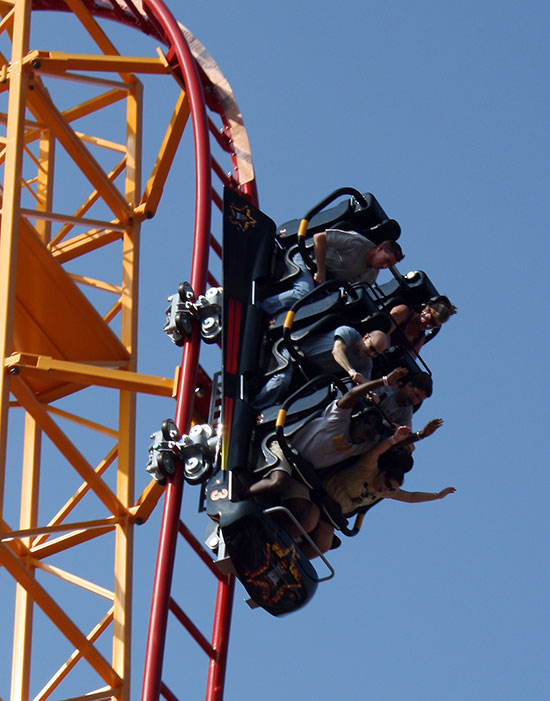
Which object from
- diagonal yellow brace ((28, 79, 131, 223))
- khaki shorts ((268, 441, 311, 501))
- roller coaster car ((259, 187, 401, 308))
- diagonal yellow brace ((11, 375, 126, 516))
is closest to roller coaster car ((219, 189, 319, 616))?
khaki shorts ((268, 441, 311, 501))

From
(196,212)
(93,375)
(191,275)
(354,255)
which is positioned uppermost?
(196,212)

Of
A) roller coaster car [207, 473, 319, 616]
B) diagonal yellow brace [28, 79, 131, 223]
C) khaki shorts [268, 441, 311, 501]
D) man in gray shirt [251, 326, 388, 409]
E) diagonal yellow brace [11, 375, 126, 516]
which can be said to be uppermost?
diagonal yellow brace [28, 79, 131, 223]

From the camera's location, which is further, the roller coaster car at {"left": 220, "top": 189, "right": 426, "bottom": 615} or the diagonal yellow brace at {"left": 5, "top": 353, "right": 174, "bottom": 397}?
the diagonal yellow brace at {"left": 5, "top": 353, "right": 174, "bottom": 397}

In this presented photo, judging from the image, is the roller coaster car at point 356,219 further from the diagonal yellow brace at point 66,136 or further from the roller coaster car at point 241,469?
the diagonal yellow brace at point 66,136

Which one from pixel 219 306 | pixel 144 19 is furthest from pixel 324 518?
pixel 144 19

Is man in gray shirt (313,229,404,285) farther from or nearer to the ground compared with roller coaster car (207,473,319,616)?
farther from the ground

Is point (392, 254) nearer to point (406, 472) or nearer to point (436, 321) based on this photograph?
point (436, 321)

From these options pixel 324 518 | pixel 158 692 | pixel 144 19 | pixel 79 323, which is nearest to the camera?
pixel 158 692

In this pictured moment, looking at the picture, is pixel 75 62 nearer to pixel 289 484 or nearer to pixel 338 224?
pixel 338 224

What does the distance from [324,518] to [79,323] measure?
9.11ft

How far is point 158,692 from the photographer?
14.0m

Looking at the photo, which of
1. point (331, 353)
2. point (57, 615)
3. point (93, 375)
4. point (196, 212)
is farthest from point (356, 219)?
point (57, 615)

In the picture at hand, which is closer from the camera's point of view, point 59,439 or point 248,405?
point 248,405

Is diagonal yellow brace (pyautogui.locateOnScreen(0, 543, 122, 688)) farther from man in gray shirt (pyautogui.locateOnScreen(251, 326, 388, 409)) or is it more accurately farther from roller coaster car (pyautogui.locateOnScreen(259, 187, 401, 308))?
roller coaster car (pyautogui.locateOnScreen(259, 187, 401, 308))
